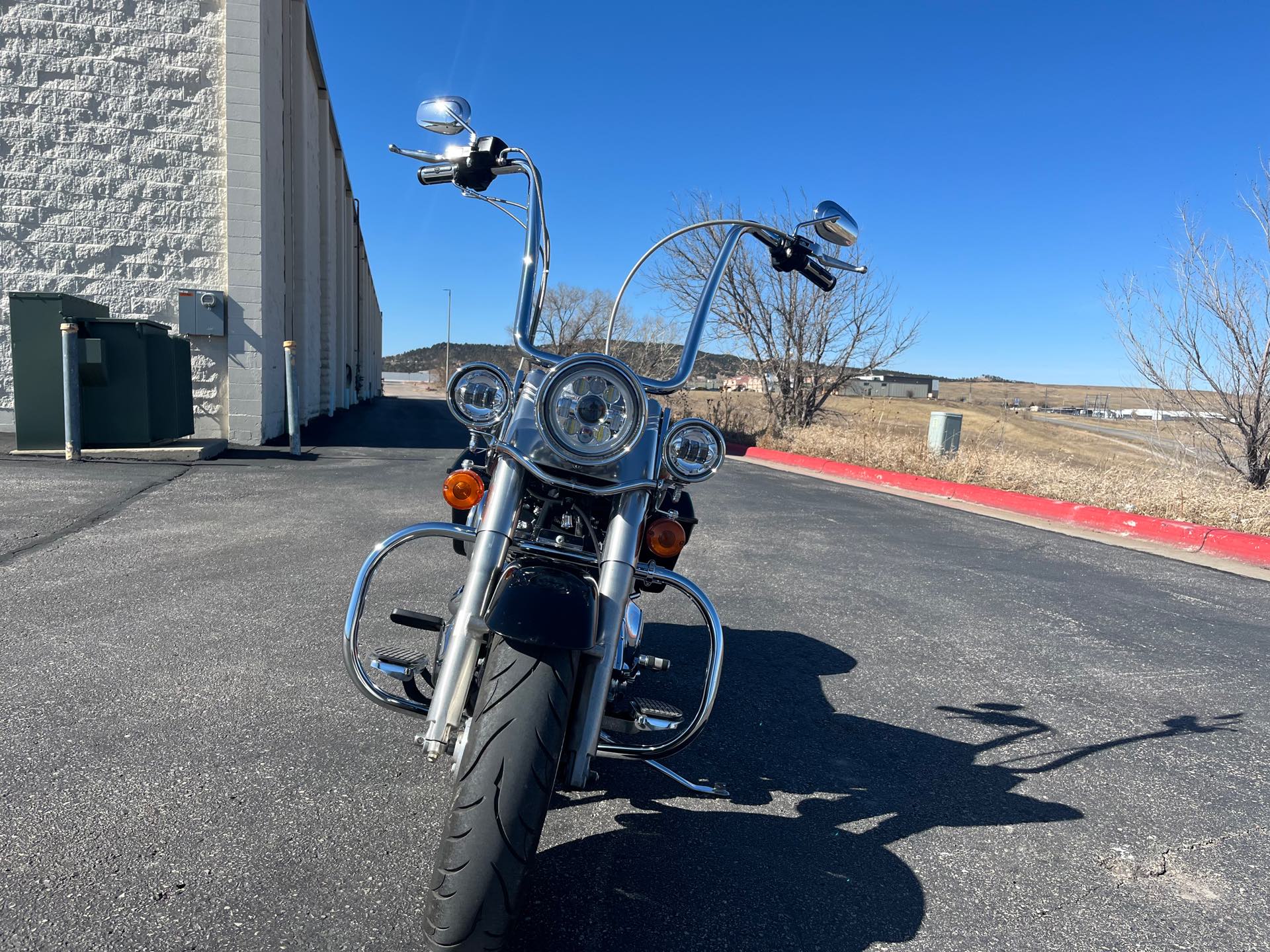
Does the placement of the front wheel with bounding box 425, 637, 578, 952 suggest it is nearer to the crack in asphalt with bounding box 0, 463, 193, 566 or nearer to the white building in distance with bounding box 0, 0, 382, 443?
the crack in asphalt with bounding box 0, 463, 193, 566

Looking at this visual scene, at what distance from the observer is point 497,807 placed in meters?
1.84

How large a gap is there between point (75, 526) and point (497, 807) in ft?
20.1

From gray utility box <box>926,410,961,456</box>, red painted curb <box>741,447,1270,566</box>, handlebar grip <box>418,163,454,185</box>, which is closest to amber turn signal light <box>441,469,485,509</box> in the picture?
handlebar grip <box>418,163,454,185</box>

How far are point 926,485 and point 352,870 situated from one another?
11259 millimetres

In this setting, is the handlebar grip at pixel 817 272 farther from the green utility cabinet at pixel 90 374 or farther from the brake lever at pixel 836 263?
the green utility cabinet at pixel 90 374

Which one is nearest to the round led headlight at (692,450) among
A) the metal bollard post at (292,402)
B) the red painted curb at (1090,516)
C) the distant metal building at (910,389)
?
the red painted curb at (1090,516)

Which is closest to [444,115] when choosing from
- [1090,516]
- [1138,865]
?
[1138,865]

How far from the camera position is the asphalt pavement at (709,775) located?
7.24 feet

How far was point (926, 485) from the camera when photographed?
1226 centimetres

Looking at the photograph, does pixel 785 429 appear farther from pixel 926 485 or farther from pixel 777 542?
pixel 777 542

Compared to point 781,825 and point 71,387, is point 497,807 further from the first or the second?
point 71,387

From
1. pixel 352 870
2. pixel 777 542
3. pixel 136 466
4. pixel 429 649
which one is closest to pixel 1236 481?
pixel 777 542

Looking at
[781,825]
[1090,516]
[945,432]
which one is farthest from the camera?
[945,432]

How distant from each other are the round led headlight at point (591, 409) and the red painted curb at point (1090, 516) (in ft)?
27.1
